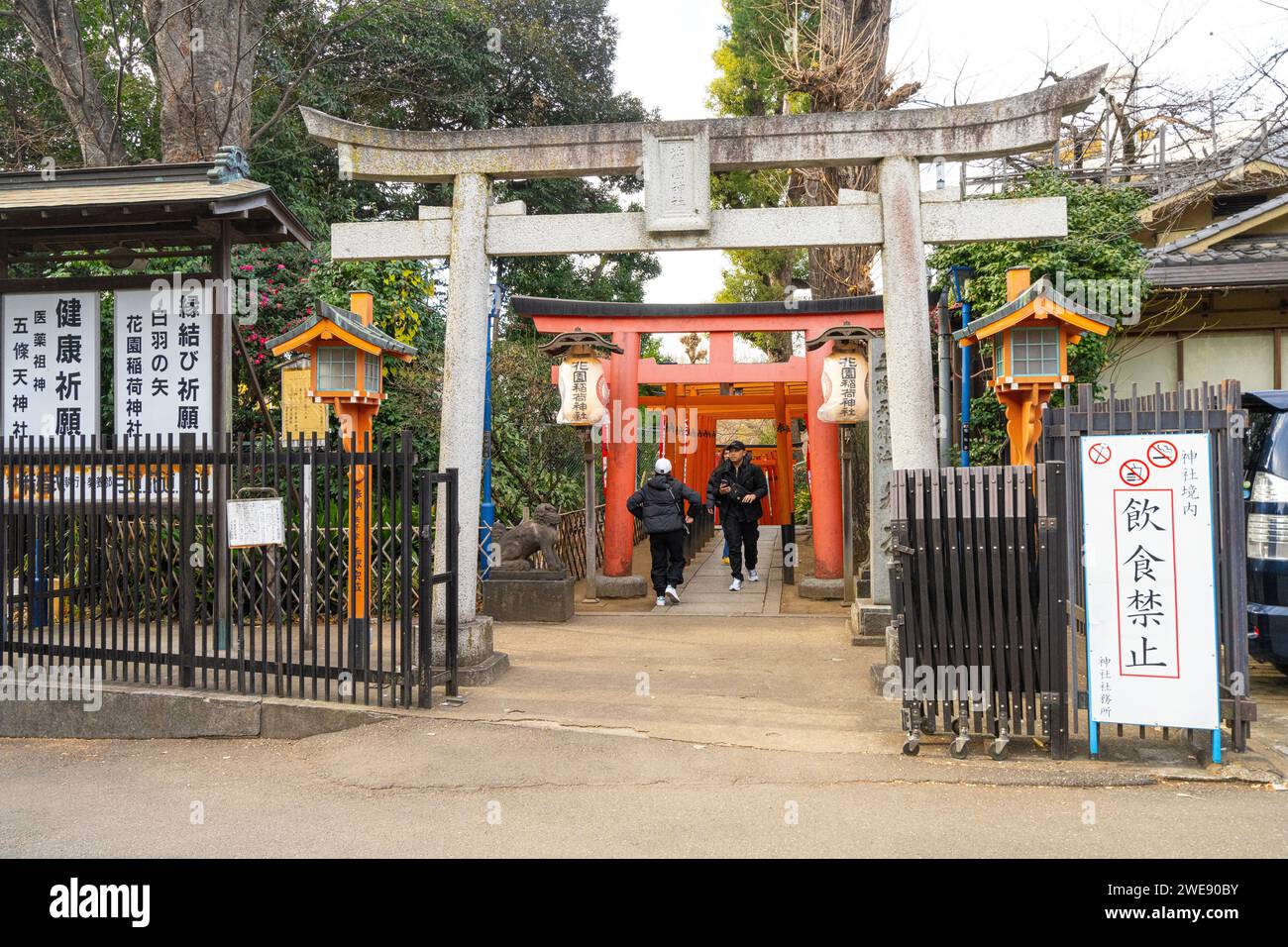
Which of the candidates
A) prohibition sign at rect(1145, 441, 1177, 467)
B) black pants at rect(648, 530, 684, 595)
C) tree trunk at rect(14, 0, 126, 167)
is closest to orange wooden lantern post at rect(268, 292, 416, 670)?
black pants at rect(648, 530, 684, 595)

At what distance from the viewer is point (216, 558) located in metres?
7.18

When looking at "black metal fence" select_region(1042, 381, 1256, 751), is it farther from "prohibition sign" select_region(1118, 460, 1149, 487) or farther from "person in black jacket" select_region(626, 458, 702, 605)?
"person in black jacket" select_region(626, 458, 702, 605)

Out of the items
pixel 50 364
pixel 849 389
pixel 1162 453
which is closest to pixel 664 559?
pixel 849 389

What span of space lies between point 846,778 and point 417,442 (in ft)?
33.2

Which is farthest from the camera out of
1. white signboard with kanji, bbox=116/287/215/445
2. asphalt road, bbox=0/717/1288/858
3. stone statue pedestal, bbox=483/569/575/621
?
stone statue pedestal, bbox=483/569/575/621

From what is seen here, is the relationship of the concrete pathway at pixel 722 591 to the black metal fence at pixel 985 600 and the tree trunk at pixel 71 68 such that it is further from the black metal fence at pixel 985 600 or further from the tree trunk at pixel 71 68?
the tree trunk at pixel 71 68

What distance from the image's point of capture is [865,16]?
1309 centimetres

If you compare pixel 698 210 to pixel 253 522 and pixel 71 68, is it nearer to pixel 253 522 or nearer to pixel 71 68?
pixel 253 522

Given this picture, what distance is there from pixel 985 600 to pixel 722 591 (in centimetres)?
774

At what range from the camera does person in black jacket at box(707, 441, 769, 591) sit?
1315 cm

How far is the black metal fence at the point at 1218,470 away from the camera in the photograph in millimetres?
5422

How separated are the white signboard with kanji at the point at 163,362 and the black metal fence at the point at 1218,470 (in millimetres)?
6884

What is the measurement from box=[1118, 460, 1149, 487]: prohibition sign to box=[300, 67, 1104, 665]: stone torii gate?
6.97 ft

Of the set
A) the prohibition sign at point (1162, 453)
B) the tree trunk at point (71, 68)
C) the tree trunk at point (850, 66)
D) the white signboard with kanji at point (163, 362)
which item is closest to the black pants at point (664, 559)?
the tree trunk at point (850, 66)
